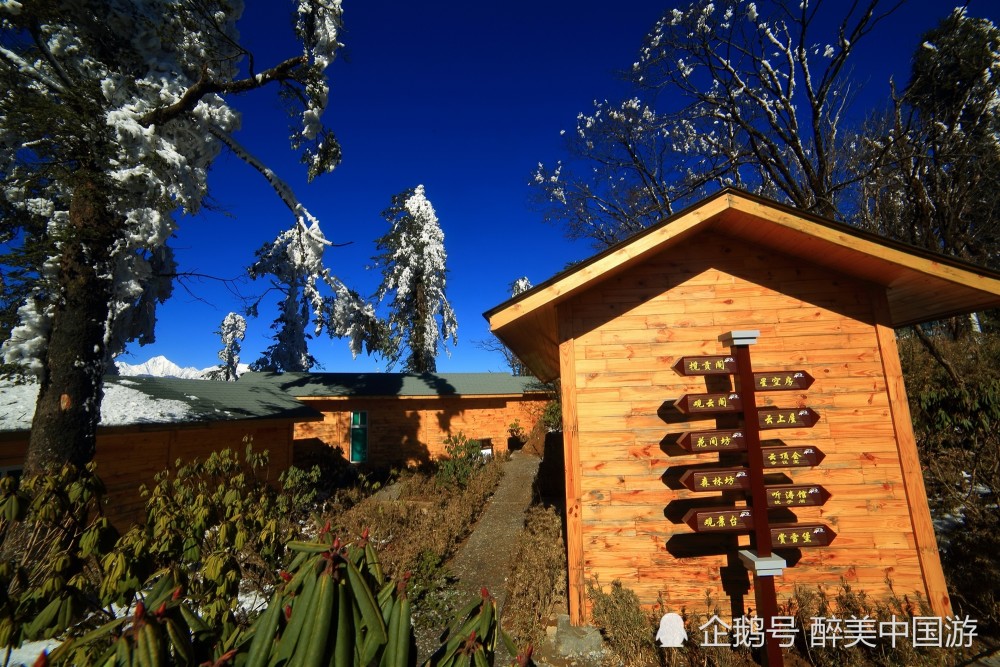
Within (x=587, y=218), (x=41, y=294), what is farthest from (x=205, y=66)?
(x=587, y=218)

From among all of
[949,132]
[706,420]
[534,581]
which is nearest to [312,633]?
[706,420]

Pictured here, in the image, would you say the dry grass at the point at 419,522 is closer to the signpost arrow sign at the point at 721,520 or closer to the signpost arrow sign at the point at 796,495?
the signpost arrow sign at the point at 721,520

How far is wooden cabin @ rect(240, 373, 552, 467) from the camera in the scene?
17.6 m

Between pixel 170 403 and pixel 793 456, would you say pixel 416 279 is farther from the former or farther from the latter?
pixel 793 456

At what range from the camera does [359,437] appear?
58.2 ft

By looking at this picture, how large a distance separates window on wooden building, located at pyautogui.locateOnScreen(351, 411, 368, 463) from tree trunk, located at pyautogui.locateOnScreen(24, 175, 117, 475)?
36.8 feet

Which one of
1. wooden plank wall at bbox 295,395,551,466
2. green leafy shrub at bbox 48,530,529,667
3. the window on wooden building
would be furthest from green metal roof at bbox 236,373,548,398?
green leafy shrub at bbox 48,530,529,667

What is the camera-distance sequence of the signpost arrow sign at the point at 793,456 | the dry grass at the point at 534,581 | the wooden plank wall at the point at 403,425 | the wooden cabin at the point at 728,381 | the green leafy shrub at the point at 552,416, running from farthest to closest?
1. the green leafy shrub at the point at 552,416
2. the wooden plank wall at the point at 403,425
3. the dry grass at the point at 534,581
4. the wooden cabin at the point at 728,381
5. the signpost arrow sign at the point at 793,456

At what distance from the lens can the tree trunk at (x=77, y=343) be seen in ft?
20.9

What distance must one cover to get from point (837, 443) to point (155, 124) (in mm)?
11589

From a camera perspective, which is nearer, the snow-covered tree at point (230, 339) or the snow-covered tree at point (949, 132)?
the snow-covered tree at point (949, 132)

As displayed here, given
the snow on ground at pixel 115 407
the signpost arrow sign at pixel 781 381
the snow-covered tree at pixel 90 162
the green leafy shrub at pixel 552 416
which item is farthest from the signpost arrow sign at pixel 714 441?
the green leafy shrub at pixel 552 416

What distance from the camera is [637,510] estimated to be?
5.03 meters

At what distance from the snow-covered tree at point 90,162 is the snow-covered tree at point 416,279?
15.0 m
